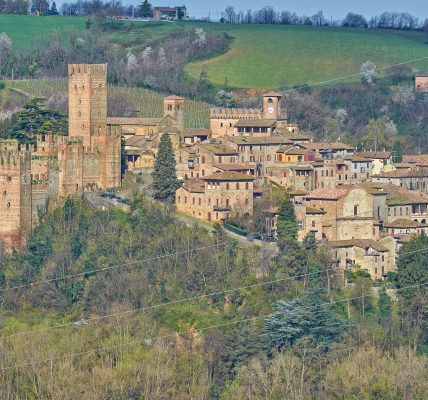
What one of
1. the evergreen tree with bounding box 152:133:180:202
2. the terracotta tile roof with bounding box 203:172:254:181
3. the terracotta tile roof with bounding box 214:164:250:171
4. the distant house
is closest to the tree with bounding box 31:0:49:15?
the distant house

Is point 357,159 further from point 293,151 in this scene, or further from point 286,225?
point 286,225

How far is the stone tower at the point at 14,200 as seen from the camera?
262 ft

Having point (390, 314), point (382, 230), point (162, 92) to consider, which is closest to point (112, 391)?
point (390, 314)

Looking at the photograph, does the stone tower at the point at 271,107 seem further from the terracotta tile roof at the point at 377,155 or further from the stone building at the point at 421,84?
the stone building at the point at 421,84

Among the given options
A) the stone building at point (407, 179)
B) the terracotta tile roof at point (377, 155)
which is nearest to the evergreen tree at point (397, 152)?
the terracotta tile roof at point (377, 155)

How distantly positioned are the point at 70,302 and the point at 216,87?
42406mm

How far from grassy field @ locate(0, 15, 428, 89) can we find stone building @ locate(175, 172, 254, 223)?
37941 mm

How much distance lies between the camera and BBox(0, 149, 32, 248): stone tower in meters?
79.9

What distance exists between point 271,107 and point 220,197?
48.8ft

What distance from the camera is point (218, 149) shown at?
85.6 m

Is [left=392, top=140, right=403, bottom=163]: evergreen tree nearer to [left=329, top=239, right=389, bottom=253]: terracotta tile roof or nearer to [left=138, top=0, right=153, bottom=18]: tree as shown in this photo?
[left=329, top=239, right=389, bottom=253]: terracotta tile roof

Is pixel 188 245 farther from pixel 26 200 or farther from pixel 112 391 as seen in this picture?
pixel 112 391

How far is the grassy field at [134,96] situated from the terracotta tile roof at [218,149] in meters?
14.3

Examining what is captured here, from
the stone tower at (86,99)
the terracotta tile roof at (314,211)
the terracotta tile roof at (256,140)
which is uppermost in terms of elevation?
the stone tower at (86,99)
